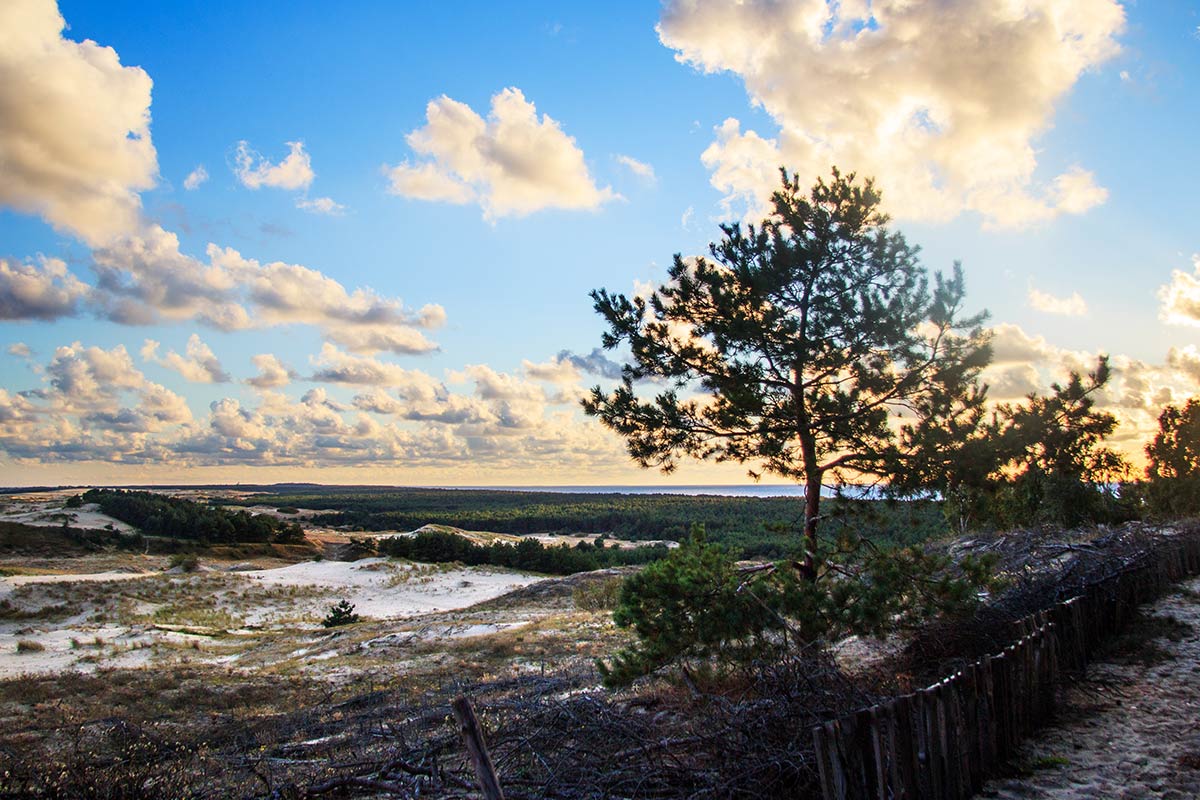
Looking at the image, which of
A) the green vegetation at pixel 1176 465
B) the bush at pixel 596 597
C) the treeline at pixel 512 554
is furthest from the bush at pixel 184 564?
the green vegetation at pixel 1176 465

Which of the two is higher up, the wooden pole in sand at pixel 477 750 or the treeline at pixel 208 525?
the wooden pole in sand at pixel 477 750

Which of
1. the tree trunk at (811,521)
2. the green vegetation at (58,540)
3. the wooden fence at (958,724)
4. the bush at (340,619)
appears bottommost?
the green vegetation at (58,540)

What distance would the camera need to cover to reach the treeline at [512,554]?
45.7 m

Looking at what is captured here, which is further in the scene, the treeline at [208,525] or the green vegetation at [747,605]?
the treeline at [208,525]

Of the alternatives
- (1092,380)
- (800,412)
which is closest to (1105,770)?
(800,412)

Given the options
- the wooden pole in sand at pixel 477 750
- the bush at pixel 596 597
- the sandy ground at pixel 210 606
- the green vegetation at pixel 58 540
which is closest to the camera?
the wooden pole in sand at pixel 477 750

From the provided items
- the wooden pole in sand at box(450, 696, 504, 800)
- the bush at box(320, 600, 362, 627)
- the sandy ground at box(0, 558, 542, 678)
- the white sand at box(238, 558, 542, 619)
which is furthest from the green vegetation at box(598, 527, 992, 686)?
the white sand at box(238, 558, 542, 619)

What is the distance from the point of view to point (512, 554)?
46750 mm

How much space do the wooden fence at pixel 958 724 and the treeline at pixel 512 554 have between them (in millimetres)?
37860

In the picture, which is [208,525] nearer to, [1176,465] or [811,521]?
[811,521]

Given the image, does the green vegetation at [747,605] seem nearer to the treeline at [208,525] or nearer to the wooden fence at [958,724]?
the wooden fence at [958,724]

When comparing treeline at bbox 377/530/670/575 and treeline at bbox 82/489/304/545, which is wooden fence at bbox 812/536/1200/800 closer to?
treeline at bbox 377/530/670/575

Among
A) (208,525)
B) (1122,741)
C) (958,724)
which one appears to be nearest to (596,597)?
(1122,741)

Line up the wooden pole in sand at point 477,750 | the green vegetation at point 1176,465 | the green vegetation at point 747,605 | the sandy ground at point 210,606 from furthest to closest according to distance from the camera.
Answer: the green vegetation at point 1176,465, the sandy ground at point 210,606, the green vegetation at point 747,605, the wooden pole in sand at point 477,750
